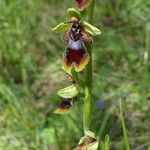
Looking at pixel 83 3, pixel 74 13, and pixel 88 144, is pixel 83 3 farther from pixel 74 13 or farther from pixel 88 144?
pixel 88 144

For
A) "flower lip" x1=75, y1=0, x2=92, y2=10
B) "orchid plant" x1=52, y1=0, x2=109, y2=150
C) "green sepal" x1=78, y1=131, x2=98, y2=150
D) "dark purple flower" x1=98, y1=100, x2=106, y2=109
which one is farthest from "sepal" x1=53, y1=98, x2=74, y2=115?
"dark purple flower" x1=98, y1=100, x2=106, y2=109

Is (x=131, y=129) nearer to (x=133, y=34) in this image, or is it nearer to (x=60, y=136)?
(x=60, y=136)

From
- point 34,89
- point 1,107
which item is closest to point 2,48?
point 34,89

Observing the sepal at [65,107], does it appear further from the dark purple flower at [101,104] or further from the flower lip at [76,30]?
the dark purple flower at [101,104]

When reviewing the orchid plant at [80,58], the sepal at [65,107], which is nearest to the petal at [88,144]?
the orchid plant at [80,58]

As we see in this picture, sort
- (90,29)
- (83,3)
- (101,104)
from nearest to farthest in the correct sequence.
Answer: (83,3) → (90,29) → (101,104)

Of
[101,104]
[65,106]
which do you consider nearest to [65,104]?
[65,106]

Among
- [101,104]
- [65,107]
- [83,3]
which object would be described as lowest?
[101,104]
